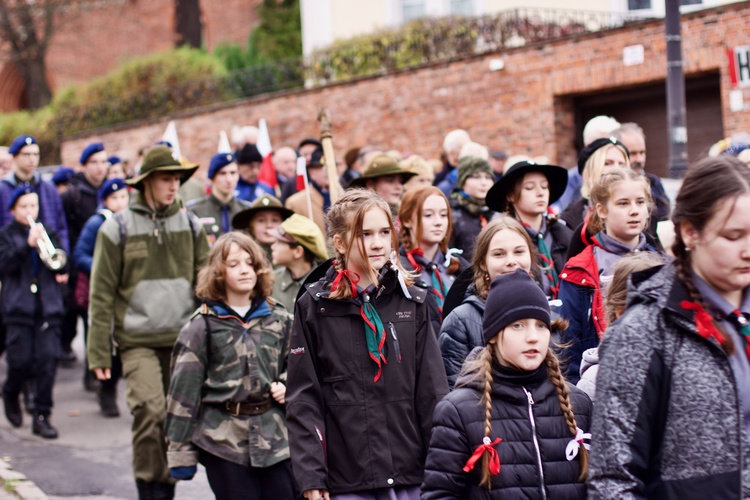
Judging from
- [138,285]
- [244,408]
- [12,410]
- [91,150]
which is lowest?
[12,410]

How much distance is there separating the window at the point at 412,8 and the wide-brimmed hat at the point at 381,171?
13428mm

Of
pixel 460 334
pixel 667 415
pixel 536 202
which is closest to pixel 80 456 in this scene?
pixel 536 202

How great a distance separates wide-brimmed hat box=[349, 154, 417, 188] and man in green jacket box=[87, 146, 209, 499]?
168 cm

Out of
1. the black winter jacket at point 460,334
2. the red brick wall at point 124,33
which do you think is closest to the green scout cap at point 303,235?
the black winter jacket at point 460,334

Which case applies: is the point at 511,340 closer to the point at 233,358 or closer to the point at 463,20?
the point at 233,358

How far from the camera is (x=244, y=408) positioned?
6.29m

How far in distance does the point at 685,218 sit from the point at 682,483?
75 centimetres

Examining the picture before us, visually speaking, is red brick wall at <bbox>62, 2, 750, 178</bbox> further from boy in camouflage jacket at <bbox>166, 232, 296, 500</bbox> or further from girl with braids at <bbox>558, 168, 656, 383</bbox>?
boy in camouflage jacket at <bbox>166, 232, 296, 500</bbox>

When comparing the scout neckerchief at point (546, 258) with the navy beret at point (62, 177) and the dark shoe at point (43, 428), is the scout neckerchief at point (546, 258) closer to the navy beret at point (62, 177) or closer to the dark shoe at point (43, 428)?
the dark shoe at point (43, 428)

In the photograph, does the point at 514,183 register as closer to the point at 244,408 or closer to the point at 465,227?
the point at 465,227

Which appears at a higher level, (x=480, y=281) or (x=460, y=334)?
(x=480, y=281)

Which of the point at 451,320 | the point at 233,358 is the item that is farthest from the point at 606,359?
the point at 233,358

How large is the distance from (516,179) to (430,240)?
2.19 ft

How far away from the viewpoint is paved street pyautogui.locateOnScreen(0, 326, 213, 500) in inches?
325
